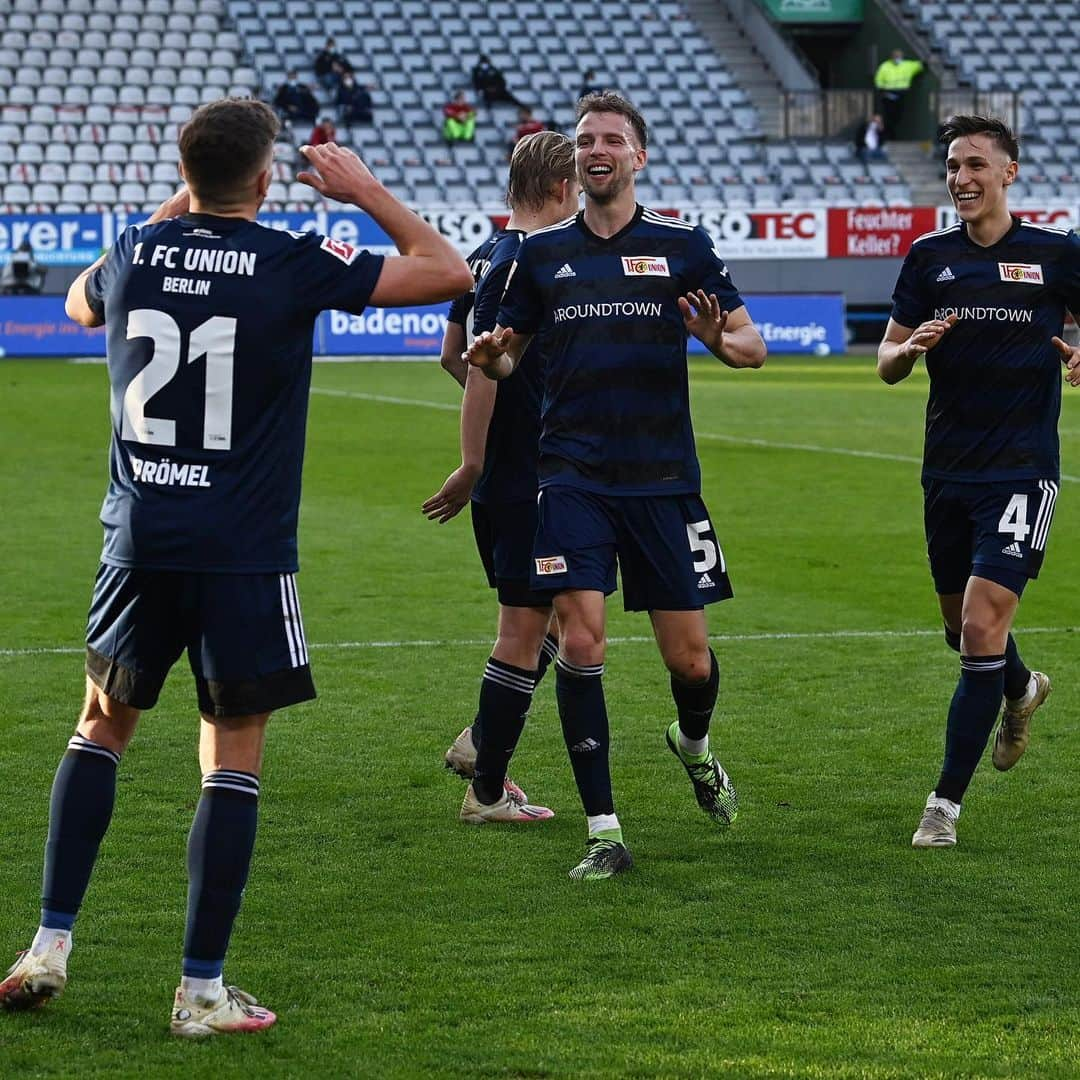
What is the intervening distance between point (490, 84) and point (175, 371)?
3097 cm

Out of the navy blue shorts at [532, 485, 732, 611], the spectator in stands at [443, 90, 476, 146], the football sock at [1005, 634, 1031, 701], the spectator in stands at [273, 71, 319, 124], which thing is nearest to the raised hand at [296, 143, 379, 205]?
the navy blue shorts at [532, 485, 732, 611]

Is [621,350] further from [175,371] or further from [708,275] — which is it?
[175,371]

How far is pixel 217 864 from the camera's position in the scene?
393cm

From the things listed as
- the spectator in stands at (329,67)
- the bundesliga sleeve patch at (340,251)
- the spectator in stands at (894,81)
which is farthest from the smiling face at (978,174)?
the spectator in stands at (894,81)

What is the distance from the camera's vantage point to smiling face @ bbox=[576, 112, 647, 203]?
5.20 metres

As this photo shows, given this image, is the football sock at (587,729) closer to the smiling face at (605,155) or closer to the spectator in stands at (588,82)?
the smiling face at (605,155)

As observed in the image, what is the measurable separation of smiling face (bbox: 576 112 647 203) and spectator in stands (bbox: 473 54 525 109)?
29253 millimetres

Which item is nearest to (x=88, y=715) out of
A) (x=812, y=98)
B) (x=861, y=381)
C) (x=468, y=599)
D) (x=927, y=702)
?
(x=927, y=702)

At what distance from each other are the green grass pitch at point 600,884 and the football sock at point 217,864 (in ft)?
0.63

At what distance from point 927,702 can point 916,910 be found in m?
2.64

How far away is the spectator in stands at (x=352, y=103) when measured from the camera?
32094 millimetres

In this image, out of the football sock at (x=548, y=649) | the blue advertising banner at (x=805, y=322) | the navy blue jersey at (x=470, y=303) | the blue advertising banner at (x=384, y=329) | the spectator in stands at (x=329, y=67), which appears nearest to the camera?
the navy blue jersey at (x=470, y=303)

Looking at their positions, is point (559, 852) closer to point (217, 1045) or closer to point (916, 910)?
point (916, 910)

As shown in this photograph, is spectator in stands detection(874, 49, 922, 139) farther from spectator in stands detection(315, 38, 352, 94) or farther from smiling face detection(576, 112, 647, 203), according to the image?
smiling face detection(576, 112, 647, 203)
